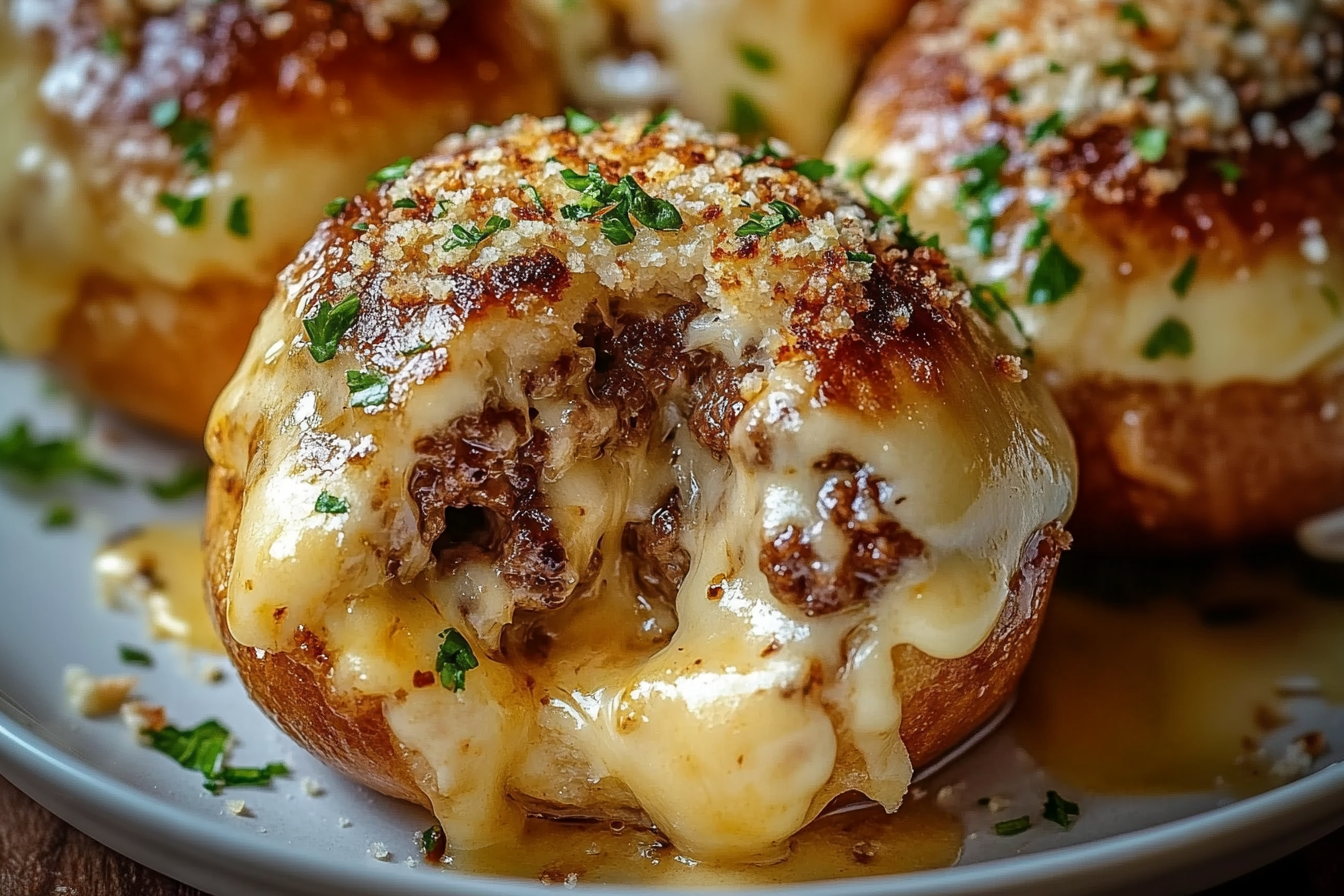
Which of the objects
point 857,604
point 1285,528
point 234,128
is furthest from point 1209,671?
point 234,128

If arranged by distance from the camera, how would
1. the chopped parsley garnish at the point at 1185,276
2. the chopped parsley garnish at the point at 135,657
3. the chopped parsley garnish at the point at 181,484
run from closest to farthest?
1. the chopped parsley garnish at the point at 135,657
2. the chopped parsley garnish at the point at 1185,276
3. the chopped parsley garnish at the point at 181,484

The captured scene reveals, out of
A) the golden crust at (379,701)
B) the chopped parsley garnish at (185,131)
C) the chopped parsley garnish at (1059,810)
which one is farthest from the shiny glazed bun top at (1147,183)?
the chopped parsley garnish at (185,131)

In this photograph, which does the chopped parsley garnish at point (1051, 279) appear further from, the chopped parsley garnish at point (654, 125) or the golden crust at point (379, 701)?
the chopped parsley garnish at point (654, 125)

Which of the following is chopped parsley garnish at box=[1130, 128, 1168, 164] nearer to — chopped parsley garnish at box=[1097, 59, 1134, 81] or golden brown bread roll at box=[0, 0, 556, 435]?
chopped parsley garnish at box=[1097, 59, 1134, 81]

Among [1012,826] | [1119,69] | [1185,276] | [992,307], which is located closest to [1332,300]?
[1185,276]

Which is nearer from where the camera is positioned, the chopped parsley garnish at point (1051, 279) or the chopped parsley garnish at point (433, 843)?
the chopped parsley garnish at point (433, 843)

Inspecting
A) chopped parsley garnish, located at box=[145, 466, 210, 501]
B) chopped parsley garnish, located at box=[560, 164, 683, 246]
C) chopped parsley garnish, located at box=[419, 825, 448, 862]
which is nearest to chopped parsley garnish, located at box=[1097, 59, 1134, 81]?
chopped parsley garnish, located at box=[560, 164, 683, 246]

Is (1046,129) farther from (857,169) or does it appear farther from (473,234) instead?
(473,234)
